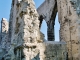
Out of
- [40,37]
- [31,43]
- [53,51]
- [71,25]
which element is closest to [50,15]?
[71,25]

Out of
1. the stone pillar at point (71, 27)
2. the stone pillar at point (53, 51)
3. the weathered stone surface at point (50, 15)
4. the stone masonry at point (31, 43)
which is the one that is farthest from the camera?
the weathered stone surface at point (50, 15)

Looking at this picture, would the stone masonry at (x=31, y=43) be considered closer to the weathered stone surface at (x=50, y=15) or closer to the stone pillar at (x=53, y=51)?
the stone pillar at (x=53, y=51)

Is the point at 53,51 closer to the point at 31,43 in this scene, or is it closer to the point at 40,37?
the point at 40,37

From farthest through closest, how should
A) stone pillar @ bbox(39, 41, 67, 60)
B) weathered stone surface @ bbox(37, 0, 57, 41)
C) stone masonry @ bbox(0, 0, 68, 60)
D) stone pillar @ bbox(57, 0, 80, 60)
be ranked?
weathered stone surface @ bbox(37, 0, 57, 41) < stone pillar @ bbox(57, 0, 80, 60) < stone pillar @ bbox(39, 41, 67, 60) < stone masonry @ bbox(0, 0, 68, 60)

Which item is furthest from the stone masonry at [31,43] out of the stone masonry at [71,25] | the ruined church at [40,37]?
the stone masonry at [71,25]

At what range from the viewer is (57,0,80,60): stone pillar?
7652 millimetres

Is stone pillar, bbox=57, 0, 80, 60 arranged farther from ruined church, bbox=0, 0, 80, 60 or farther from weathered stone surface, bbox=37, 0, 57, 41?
weathered stone surface, bbox=37, 0, 57, 41

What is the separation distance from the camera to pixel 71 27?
26.5ft

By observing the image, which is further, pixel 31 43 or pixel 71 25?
pixel 71 25

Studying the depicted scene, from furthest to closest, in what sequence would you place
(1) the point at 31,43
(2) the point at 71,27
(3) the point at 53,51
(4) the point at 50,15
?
(4) the point at 50,15 → (2) the point at 71,27 → (3) the point at 53,51 → (1) the point at 31,43

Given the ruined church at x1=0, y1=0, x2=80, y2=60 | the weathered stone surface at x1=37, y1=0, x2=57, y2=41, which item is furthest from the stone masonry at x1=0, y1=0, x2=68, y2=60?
the weathered stone surface at x1=37, y1=0, x2=57, y2=41

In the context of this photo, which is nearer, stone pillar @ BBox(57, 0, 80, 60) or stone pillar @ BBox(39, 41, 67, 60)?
stone pillar @ BBox(39, 41, 67, 60)

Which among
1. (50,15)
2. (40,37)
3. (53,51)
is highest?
(50,15)

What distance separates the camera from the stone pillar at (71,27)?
7.65 metres
